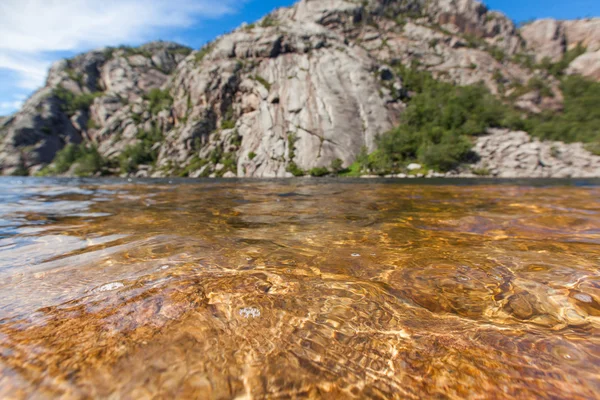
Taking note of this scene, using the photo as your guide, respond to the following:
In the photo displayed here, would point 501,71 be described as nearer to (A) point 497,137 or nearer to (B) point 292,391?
(A) point 497,137

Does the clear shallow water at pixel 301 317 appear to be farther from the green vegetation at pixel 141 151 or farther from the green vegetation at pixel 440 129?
the green vegetation at pixel 141 151

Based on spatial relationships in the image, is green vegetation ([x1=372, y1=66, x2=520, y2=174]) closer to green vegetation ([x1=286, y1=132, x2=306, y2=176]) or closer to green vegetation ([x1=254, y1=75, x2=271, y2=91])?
green vegetation ([x1=286, y1=132, x2=306, y2=176])

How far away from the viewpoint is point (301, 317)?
8.81 ft

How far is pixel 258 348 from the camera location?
7.25ft

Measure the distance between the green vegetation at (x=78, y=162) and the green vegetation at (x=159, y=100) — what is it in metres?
26.3

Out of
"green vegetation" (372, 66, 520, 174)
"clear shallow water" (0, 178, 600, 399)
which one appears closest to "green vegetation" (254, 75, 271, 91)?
"green vegetation" (372, 66, 520, 174)

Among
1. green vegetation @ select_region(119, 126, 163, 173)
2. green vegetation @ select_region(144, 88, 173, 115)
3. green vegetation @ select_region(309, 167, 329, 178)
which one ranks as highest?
green vegetation @ select_region(144, 88, 173, 115)

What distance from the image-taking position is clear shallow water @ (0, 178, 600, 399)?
72.5 inches

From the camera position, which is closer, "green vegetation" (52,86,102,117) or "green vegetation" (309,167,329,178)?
"green vegetation" (309,167,329,178)

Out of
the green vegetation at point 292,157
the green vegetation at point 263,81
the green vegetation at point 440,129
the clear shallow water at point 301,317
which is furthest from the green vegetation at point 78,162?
the clear shallow water at point 301,317

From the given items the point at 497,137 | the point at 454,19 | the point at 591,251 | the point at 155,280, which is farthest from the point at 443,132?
the point at 454,19

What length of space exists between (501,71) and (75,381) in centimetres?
12103

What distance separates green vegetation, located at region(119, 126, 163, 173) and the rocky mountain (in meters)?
0.56

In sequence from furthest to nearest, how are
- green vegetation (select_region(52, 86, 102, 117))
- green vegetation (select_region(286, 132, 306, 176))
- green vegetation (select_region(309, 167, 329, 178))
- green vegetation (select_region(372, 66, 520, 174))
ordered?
1. green vegetation (select_region(52, 86, 102, 117))
2. green vegetation (select_region(286, 132, 306, 176))
3. green vegetation (select_region(309, 167, 329, 178))
4. green vegetation (select_region(372, 66, 520, 174))
